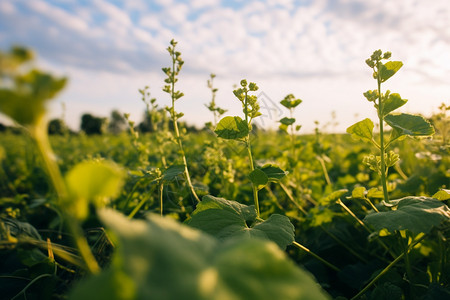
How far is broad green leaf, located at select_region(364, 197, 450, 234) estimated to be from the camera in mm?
1260

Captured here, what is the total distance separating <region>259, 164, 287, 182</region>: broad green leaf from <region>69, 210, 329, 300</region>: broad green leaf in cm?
102

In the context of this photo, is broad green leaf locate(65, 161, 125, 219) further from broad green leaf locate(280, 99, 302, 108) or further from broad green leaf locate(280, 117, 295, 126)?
broad green leaf locate(280, 99, 302, 108)

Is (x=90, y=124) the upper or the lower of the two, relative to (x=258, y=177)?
upper

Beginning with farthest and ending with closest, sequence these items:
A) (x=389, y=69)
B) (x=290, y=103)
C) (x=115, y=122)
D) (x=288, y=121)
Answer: (x=115, y=122) < (x=290, y=103) < (x=288, y=121) < (x=389, y=69)

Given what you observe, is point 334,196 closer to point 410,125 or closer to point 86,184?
point 410,125

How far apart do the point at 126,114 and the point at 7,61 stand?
2.52 metres

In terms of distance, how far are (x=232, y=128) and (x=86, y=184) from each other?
118cm

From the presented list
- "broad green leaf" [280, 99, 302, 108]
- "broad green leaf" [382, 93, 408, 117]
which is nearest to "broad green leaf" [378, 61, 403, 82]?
"broad green leaf" [382, 93, 408, 117]

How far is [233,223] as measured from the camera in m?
1.40

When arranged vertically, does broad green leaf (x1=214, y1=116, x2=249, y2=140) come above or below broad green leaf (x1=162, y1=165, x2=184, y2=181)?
above

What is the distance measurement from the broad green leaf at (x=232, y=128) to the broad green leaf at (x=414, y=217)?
2.40ft

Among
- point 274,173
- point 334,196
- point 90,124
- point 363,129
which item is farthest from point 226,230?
point 90,124

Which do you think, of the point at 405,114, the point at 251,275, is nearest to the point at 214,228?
the point at 251,275

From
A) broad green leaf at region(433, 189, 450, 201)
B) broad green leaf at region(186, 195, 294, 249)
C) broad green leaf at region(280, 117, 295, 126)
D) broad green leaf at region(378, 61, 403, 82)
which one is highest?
broad green leaf at region(378, 61, 403, 82)
